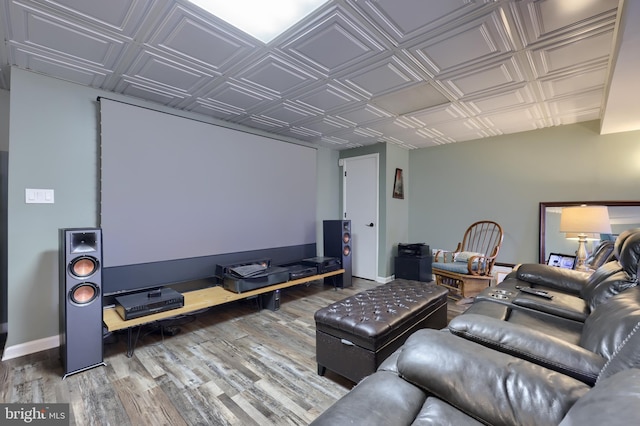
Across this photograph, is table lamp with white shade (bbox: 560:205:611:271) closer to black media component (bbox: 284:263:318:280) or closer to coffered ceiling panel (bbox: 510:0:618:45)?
coffered ceiling panel (bbox: 510:0:618:45)

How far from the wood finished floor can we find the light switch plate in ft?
4.13

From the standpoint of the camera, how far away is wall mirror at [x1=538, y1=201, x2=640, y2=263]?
3299mm

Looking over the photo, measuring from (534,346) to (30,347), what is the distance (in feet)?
11.5

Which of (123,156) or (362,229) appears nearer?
(123,156)

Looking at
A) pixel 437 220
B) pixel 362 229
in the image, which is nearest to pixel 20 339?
pixel 362 229

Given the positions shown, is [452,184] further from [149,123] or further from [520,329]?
[149,123]

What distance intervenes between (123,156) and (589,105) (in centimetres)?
476

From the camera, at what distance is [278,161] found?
4.01m

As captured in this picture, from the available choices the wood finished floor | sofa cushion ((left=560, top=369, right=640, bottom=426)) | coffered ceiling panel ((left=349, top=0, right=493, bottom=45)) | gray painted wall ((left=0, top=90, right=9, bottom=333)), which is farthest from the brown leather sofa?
gray painted wall ((left=0, top=90, right=9, bottom=333))

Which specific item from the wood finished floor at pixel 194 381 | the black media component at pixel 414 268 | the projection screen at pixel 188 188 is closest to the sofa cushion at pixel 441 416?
the wood finished floor at pixel 194 381

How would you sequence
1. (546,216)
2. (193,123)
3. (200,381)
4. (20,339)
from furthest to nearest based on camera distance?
(546,216), (193,123), (20,339), (200,381)

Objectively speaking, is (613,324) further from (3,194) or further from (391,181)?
(3,194)

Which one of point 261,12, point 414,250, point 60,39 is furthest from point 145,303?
point 414,250

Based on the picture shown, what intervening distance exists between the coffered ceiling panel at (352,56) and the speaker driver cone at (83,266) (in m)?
1.51
